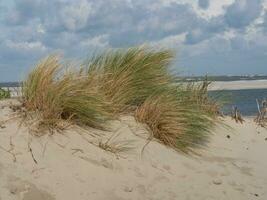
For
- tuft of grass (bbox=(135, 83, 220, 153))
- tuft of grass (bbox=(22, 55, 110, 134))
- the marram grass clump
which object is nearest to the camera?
tuft of grass (bbox=(22, 55, 110, 134))

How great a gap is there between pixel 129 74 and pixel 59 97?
5.33 feet

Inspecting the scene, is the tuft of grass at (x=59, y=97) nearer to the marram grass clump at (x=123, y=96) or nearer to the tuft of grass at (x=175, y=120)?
the marram grass clump at (x=123, y=96)

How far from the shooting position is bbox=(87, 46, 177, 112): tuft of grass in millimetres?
8323

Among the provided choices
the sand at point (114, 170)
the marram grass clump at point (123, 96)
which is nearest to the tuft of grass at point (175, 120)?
the marram grass clump at point (123, 96)

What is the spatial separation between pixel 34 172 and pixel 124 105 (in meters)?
2.56

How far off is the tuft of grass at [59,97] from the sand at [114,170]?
0.75 ft

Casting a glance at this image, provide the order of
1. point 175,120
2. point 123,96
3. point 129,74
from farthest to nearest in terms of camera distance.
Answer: point 129,74 → point 123,96 → point 175,120

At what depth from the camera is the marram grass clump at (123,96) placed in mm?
7281

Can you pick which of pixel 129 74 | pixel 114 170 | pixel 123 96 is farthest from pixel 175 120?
pixel 114 170

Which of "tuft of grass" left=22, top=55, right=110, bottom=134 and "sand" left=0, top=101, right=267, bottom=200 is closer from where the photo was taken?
"sand" left=0, top=101, right=267, bottom=200

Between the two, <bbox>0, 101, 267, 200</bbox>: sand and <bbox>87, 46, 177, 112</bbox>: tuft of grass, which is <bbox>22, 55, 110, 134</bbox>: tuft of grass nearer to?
<bbox>0, 101, 267, 200</bbox>: sand

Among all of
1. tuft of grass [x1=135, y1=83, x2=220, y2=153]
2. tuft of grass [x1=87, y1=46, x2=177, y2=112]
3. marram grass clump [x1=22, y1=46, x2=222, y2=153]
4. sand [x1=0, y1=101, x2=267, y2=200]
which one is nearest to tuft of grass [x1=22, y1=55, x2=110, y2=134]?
marram grass clump [x1=22, y1=46, x2=222, y2=153]

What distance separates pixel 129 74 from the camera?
8555mm

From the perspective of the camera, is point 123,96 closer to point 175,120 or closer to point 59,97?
point 175,120
